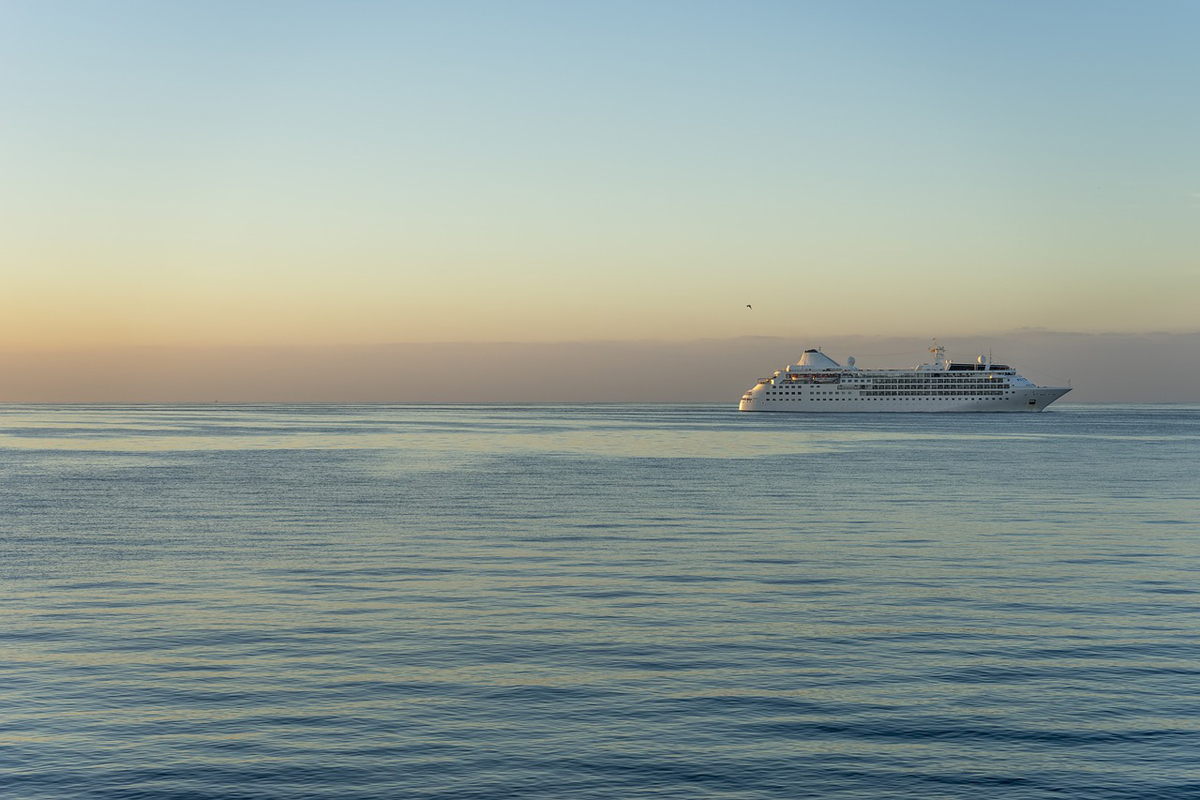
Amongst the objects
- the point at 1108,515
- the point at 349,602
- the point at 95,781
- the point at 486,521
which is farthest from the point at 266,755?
the point at 1108,515

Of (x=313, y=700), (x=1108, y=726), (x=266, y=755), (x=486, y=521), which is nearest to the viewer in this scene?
(x=266, y=755)

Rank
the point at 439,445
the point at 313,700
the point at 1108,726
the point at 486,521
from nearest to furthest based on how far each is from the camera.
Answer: the point at 1108,726 → the point at 313,700 → the point at 486,521 → the point at 439,445

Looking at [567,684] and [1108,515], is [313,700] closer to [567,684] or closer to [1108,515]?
[567,684]

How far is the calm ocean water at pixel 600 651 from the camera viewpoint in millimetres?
13578

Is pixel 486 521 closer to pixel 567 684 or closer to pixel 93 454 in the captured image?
pixel 567 684

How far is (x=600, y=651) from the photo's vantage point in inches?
760

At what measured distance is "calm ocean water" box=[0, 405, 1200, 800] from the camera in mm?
13578

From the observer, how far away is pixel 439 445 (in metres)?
106

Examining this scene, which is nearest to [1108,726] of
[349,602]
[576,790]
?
[576,790]

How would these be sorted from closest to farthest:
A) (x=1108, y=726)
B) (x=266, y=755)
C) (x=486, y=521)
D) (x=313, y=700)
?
(x=266, y=755), (x=1108, y=726), (x=313, y=700), (x=486, y=521)

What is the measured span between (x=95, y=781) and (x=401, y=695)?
14.6 feet

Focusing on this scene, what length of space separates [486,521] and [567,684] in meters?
22.9

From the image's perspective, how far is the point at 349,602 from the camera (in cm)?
2400

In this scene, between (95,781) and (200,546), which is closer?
(95,781)
